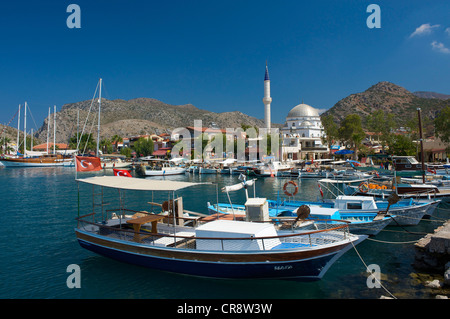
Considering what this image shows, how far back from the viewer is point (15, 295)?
433 inches

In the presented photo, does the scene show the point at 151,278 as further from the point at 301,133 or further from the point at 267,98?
the point at 301,133

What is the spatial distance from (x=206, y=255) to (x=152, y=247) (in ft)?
8.01

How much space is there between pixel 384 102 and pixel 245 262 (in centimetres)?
19557

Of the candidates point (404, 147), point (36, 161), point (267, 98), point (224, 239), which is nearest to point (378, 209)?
point (224, 239)

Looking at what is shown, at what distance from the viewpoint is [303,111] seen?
3969 inches

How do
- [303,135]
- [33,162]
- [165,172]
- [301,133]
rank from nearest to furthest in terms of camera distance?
[165,172] → [33,162] → [303,135] → [301,133]

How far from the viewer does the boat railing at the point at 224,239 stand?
1078cm

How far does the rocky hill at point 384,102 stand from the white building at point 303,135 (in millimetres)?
72837

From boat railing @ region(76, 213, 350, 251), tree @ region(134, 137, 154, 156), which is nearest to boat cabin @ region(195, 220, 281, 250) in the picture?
boat railing @ region(76, 213, 350, 251)

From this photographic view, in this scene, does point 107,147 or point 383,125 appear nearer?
point 383,125

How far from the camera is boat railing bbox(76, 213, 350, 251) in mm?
10781

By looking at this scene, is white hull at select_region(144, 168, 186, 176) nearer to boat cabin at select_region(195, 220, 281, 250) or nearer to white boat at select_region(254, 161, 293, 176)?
white boat at select_region(254, 161, 293, 176)
